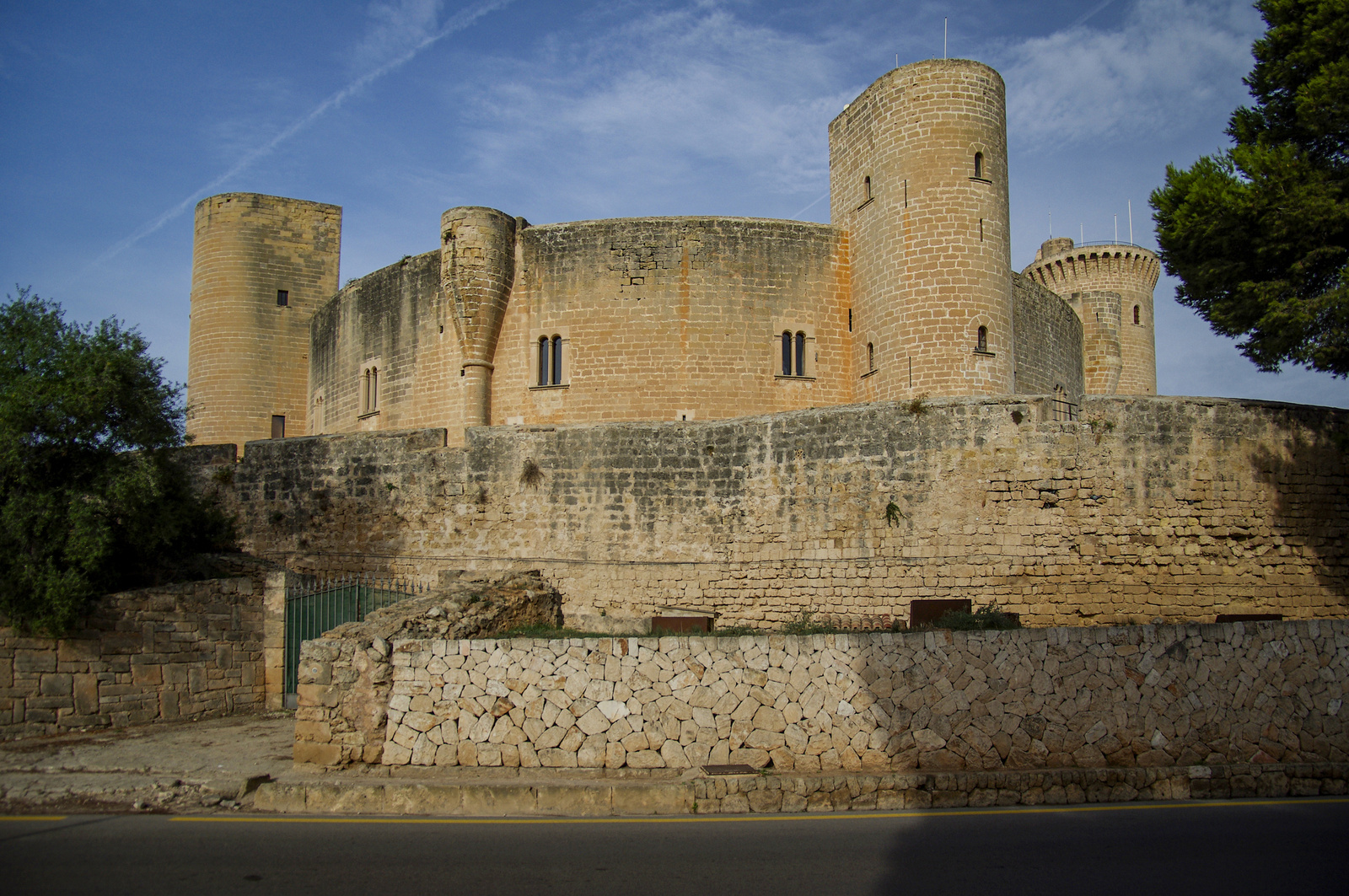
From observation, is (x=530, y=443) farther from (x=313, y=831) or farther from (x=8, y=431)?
(x=313, y=831)

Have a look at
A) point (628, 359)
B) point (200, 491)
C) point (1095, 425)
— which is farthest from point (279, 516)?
point (1095, 425)

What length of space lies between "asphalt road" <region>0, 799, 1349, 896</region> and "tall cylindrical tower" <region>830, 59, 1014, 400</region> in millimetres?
12890

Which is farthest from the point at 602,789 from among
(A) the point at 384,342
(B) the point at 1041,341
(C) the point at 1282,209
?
(B) the point at 1041,341

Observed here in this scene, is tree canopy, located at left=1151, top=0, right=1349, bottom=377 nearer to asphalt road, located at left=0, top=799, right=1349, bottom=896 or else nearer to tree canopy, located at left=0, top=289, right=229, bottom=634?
asphalt road, located at left=0, top=799, right=1349, bottom=896

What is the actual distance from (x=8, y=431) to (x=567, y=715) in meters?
7.59

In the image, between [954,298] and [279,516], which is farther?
[954,298]

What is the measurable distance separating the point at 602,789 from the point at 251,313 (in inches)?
1036

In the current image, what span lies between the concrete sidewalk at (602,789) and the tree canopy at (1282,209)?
733 cm

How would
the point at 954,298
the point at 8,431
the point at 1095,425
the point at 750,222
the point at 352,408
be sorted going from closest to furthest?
the point at 8,431, the point at 1095,425, the point at 954,298, the point at 750,222, the point at 352,408

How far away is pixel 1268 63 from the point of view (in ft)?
49.1

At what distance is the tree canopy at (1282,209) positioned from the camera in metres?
13.8

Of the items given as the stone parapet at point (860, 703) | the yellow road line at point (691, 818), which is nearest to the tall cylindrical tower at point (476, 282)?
the stone parapet at point (860, 703)

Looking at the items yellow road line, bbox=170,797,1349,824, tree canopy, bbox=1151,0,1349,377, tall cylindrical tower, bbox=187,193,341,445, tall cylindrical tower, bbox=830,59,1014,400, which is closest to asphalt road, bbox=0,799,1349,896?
yellow road line, bbox=170,797,1349,824

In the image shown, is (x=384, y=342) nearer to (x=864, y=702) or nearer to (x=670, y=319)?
(x=670, y=319)
